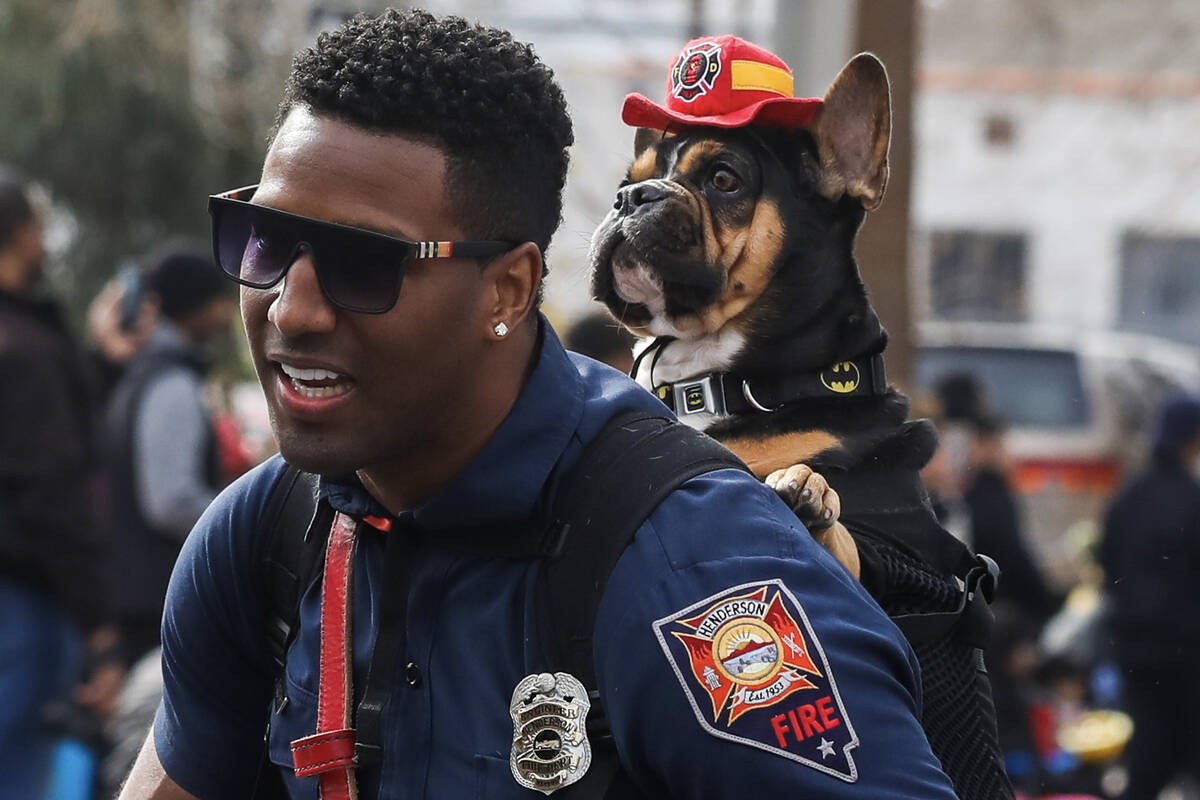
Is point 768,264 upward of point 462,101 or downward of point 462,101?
downward

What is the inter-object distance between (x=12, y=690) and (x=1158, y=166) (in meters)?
15.6

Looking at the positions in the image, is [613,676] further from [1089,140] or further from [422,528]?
[1089,140]

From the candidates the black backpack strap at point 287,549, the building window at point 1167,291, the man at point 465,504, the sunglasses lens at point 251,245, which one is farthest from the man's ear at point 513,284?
the building window at point 1167,291

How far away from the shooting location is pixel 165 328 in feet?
21.0

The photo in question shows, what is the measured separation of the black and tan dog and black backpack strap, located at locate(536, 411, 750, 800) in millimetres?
688

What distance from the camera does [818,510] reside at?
8.45ft

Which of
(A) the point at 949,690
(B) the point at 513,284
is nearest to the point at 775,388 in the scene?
(A) the point at 949,690

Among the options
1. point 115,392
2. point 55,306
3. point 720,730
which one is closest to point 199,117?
point 115,392

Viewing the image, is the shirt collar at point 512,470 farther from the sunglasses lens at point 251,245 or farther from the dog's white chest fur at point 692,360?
the dog's white chest fur at point 692,360

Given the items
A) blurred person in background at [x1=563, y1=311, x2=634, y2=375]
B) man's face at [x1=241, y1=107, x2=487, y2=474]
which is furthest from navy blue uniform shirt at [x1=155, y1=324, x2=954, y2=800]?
blurred person in background at [x1=563, y1=311, x2=634, y2=375]

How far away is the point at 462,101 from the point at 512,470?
0.50m

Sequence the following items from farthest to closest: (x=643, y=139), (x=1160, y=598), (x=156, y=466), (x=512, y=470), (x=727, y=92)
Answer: (x=1160, y=598) < (x=156, y=466) < (x=643, y=139) < (x=727, y=92) < (x=512, y=470)

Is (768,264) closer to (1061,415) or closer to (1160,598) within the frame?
(1160,598)

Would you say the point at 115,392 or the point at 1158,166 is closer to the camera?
the point at 115,392
